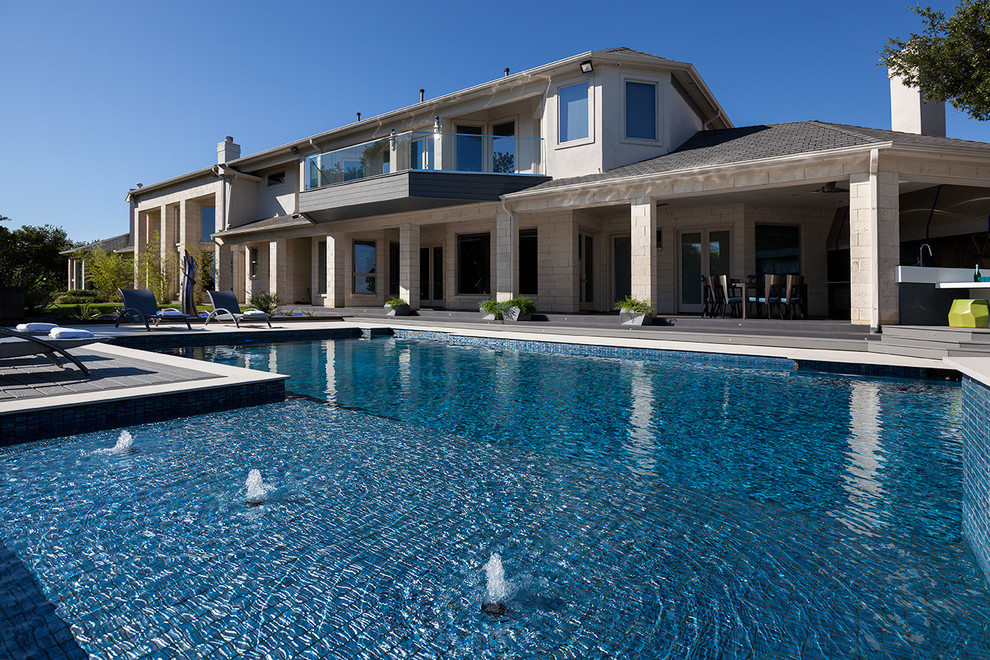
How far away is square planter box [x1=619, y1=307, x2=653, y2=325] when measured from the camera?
477 inches

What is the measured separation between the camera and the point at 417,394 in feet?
20.6

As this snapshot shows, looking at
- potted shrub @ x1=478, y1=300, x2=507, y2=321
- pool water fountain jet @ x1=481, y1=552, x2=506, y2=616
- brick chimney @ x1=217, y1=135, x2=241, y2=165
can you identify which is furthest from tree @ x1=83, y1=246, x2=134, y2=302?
pool water fountain jet @ x1=481, y1=552, x2=506, y2=616

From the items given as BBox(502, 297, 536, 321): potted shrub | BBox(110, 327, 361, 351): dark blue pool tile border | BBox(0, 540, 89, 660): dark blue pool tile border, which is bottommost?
BBox(0, 540, 89, 660): dark blue pool tile border

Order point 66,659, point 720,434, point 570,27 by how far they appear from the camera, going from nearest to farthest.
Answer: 1. point 66,659
2. point 720,434
3. point 570,27

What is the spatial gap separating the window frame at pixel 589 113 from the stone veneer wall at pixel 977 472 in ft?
42.5

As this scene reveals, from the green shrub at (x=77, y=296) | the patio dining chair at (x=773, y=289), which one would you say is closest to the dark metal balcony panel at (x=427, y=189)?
the patio dining chair at (x=773, y=289)

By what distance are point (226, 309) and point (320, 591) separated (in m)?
13.6

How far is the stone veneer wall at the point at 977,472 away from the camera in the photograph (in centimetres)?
229

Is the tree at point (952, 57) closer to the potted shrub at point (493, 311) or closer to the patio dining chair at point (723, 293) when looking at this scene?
the patio dining chair at point (723, 293)

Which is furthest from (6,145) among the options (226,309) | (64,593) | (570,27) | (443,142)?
(64,593)

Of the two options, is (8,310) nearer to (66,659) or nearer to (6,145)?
(6,145)

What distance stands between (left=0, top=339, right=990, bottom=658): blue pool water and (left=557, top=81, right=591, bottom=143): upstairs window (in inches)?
450

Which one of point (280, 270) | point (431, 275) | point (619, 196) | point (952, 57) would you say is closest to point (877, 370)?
point (619, 196)

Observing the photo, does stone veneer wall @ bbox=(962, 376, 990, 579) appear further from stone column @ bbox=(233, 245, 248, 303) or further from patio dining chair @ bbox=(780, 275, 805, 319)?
stone column @ bbox=(233, 245, 248, 303)
